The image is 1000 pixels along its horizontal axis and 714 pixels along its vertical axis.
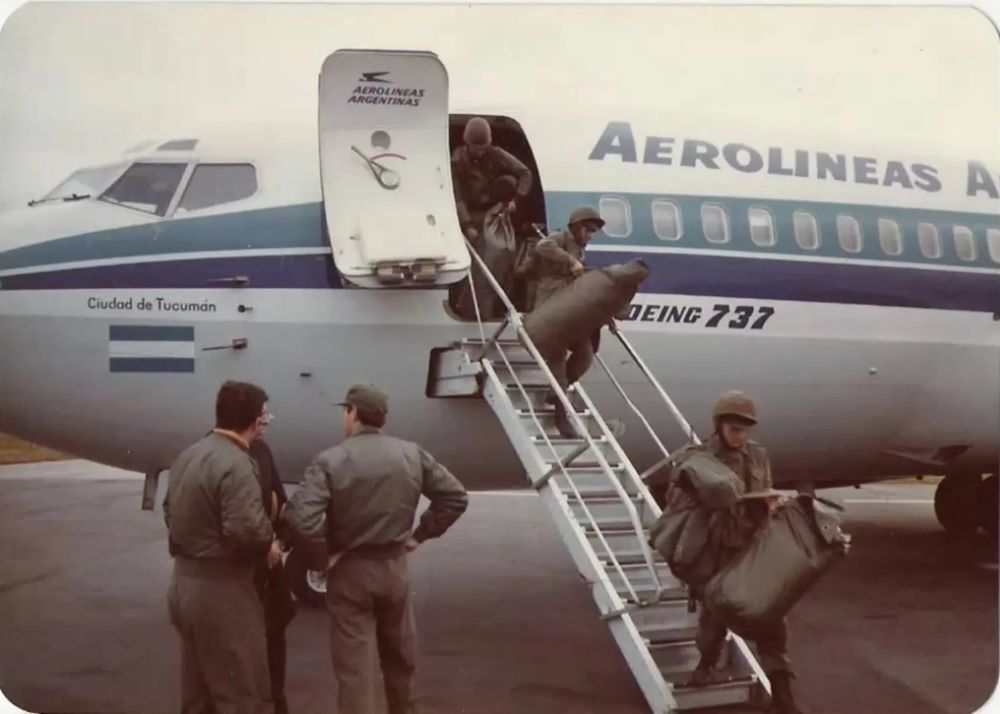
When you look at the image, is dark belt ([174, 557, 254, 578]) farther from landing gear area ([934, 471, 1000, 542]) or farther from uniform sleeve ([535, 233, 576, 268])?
landing gear area ([934, 471, 1000, 542])

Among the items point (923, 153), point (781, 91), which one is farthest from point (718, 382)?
point (923, 153)

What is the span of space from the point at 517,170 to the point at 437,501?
319 centimetres

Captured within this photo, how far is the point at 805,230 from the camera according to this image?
Answer: 842cm

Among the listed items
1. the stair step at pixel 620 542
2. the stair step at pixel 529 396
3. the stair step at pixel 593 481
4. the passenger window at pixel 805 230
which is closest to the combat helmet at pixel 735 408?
the stair step at pixel 593 481

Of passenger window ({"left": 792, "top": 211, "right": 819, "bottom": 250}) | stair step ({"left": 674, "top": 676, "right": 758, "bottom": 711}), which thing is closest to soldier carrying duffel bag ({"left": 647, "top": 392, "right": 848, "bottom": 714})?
stair step ({"left": 674, "top": 676, "right": 758, "bottom": 711})

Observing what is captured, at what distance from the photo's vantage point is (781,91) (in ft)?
25.7

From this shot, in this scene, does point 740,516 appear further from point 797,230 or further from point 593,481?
point 797,230

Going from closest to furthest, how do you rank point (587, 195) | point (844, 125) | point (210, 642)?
point (210, 642) < point (587, 195) < point (844, 125)

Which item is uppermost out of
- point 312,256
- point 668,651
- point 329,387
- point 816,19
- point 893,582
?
point 816,19

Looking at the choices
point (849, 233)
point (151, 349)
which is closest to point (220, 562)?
Answer: point (151, 349)

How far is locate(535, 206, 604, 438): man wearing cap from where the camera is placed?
6.97m

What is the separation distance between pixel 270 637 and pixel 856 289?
5.42m

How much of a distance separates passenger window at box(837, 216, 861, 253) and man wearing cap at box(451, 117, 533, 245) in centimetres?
265

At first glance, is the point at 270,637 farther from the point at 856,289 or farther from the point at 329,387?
the point at 856,289
